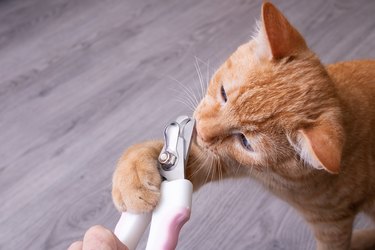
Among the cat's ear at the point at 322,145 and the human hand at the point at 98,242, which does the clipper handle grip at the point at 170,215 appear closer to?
the human hand at the point at 98,242

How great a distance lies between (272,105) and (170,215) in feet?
0.96

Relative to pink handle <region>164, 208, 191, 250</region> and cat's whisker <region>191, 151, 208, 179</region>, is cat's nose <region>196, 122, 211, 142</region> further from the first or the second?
pink handle <region>164, 208, 191, 250</region>

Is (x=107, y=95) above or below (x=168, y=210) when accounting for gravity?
below

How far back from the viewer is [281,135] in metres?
0.85

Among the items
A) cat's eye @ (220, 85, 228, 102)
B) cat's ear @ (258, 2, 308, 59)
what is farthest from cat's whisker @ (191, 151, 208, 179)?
cat's ear @ (258, 2, 308, 59)

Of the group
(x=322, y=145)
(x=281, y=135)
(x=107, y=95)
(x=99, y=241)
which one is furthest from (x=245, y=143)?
(x=107, y=95)

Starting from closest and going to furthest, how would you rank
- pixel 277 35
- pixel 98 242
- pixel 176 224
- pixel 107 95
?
pixel 98 242 → pixel 176 224 → pixel 277 35 → pixel 107 95

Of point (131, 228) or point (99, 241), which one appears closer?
point (99, 241)

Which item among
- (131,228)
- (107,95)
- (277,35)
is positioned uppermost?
(277,35)

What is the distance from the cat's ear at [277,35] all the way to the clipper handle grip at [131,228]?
1.31 feet

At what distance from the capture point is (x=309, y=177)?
35.7 inches

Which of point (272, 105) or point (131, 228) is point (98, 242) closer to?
point (131, 228)

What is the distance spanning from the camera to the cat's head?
838 millimetres

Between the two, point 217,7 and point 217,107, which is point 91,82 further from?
point 217,107
